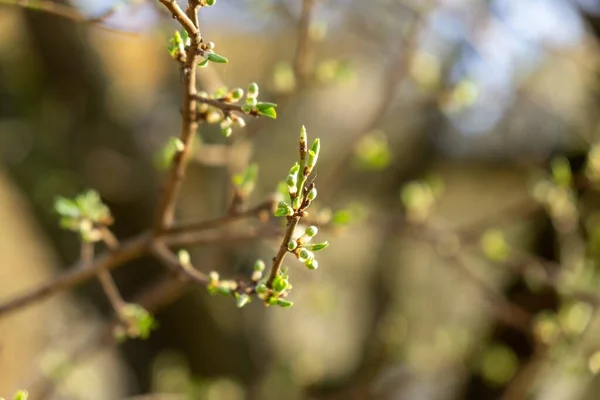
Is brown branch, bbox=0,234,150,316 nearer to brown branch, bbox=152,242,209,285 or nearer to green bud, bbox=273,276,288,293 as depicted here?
brown branch, bbox=152,242,209,285

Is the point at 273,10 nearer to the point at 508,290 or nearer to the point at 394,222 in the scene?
the point at 394,222

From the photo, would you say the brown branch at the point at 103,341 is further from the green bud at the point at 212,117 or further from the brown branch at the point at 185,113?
the green bud at the point at 212,117

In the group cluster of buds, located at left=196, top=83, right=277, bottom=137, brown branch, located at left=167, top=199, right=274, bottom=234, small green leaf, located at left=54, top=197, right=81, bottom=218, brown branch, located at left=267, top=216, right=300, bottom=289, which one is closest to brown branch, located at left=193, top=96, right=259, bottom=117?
cluster of buds, located at left=196, top=83, right=277, bottom=137

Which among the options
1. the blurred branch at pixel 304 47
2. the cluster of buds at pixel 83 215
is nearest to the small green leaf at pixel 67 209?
the cluster of buds at pixel 83 215

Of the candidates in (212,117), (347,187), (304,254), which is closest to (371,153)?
(212,117)

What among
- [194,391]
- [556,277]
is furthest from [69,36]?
[556,277]

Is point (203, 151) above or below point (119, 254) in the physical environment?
above
